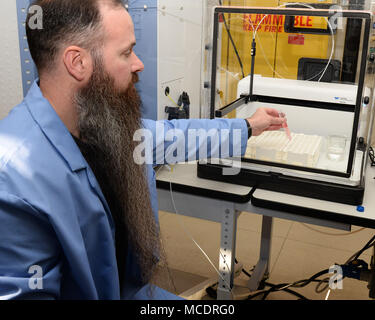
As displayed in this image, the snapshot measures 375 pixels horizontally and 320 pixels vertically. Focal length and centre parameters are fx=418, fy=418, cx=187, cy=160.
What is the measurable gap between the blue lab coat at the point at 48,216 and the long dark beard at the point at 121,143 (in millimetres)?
88

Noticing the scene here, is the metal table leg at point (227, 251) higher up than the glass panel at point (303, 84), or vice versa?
the glass panel at point (303, 84)

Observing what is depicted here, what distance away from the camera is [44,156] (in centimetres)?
87

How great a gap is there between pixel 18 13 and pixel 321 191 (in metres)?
1.45

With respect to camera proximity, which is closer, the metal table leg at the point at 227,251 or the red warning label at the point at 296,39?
the metal table leg at the point at 227,251

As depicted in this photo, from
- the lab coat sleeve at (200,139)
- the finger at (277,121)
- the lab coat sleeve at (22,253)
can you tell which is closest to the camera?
the lab coat sleeve at (22,253)

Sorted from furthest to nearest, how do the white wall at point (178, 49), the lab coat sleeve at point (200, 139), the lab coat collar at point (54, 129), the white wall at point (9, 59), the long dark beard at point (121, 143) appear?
the white wall at point (9, 59), the white wall at point (178, 49), the lab coat sleeve at point (200, 139), the long dark beard at point (121, 143), the lab coat collar at point (54, 129)

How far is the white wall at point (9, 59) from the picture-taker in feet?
5.99

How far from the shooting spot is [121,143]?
1.07 metres

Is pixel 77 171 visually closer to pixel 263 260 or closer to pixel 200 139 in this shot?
pixel 200 139

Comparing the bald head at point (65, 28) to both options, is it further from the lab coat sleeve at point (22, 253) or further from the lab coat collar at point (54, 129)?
the lab coat sleeve at point (22, 253)

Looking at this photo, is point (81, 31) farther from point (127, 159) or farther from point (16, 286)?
point (16, 286)

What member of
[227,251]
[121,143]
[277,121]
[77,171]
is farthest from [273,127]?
[77,171]

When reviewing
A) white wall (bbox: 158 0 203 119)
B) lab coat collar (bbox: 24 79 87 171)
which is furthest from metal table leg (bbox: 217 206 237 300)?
lab coat collar (bbox: 24 79 87 171)

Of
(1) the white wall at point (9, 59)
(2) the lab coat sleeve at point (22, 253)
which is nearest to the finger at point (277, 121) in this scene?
(2) the lab coat sleeve at point (22, 253)
